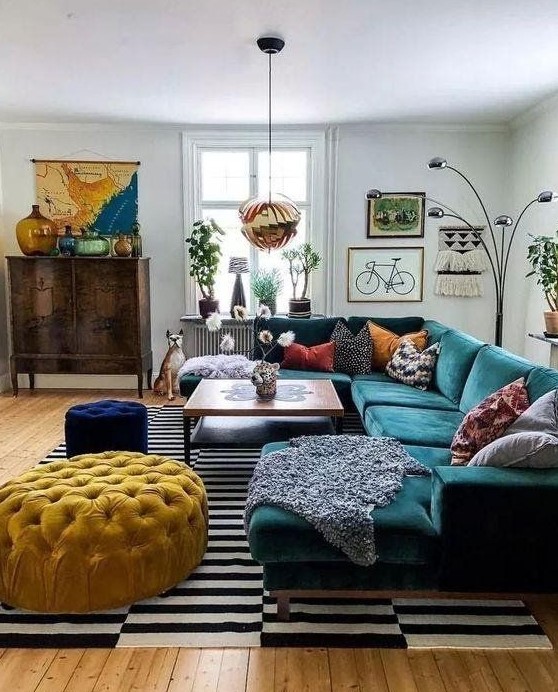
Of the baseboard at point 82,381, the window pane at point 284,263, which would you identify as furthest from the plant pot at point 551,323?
the baseboard at point 82,381

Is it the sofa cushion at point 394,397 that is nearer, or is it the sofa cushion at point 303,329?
the sofa cushion at point 394,397

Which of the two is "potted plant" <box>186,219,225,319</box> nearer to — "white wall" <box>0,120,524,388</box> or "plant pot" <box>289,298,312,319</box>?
"white wall" <box>0,120,524,388</box>

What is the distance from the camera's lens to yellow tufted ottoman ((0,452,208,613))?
2252 millimetres

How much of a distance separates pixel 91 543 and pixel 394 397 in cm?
236

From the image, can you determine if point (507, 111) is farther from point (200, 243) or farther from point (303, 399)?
point (303, 399)

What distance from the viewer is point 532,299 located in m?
5.44

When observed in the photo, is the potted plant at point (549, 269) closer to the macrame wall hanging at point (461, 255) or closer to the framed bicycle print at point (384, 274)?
the macrame wall hanging at point (461, 255)

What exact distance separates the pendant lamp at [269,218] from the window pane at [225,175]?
252cm

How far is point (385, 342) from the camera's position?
503 centimetres

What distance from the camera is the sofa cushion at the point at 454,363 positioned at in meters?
3.94

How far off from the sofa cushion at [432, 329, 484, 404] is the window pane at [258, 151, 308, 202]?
2453mm

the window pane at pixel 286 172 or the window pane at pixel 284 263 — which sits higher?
the window pane at pixel 286 172

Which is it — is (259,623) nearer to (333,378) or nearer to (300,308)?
(333,378)

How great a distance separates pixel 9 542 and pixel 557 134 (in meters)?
4.73
